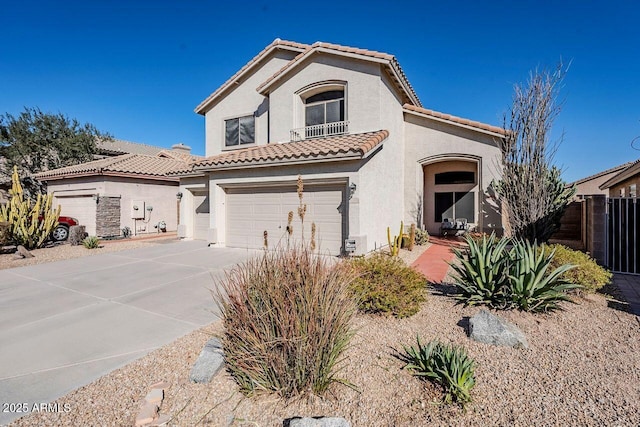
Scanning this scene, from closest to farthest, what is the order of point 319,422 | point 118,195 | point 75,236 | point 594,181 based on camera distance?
point 319,422 → point 75,236 → point 118,195 → point 594,181

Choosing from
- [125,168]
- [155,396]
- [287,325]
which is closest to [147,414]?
[155,396]

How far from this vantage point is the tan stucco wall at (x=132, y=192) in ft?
62.1

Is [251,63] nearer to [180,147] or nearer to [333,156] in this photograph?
[333,156]

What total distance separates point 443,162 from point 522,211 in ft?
24.8

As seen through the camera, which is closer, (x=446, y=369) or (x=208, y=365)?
(x=446, y=369)

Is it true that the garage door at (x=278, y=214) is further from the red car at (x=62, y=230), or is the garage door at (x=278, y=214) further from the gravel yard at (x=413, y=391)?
the red car at (x=62, y=230)

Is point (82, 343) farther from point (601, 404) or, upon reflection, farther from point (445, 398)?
point (601, 404)

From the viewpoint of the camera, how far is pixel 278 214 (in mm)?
12859

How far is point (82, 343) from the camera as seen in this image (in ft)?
16.4

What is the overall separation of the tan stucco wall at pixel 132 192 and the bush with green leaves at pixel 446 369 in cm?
2068

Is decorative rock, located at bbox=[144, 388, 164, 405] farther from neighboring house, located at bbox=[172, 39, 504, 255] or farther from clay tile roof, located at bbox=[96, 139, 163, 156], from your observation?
clay tile roof, located at bbox=[96, 139, 163, 156]

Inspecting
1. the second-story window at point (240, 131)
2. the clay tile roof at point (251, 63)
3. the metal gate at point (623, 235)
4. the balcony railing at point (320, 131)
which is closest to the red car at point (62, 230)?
the clay tile roof at point (251, 63)

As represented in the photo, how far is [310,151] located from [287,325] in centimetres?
874

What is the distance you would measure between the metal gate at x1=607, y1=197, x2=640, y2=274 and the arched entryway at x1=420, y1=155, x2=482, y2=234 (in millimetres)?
5932
